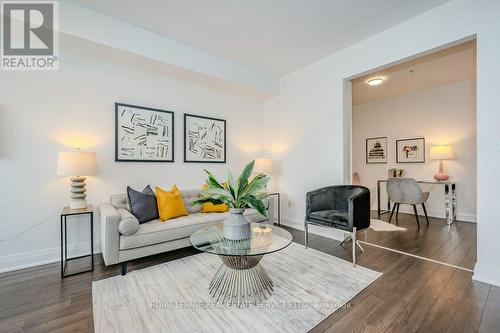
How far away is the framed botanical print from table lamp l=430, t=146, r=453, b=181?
0.35 meters

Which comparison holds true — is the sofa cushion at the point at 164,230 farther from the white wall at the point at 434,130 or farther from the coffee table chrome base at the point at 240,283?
the white wall at the point at 434,130

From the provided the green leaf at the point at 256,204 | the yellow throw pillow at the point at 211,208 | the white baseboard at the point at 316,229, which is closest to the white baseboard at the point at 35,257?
the yellow throw pillow at the point at 211,208

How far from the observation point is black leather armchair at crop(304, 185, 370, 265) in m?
2.56

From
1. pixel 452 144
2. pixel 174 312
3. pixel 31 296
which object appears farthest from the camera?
pixel 452 144

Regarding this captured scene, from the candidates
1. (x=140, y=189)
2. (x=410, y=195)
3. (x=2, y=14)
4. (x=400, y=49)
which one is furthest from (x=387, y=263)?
(x=2, y=14)

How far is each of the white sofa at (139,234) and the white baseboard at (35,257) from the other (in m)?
0.61

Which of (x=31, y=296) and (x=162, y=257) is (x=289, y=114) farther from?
(x=31, y=296)

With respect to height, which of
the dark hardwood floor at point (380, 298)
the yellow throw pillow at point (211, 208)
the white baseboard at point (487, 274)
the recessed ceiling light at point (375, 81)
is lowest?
the dark hardwood floor at point (380, 298)

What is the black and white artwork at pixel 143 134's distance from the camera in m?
3.03

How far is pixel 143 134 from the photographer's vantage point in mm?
3209

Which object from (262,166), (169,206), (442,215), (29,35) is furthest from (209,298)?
(442,215)

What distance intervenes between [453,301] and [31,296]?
349cm

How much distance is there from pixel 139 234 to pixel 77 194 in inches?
35.4

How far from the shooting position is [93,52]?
272 centimetres
